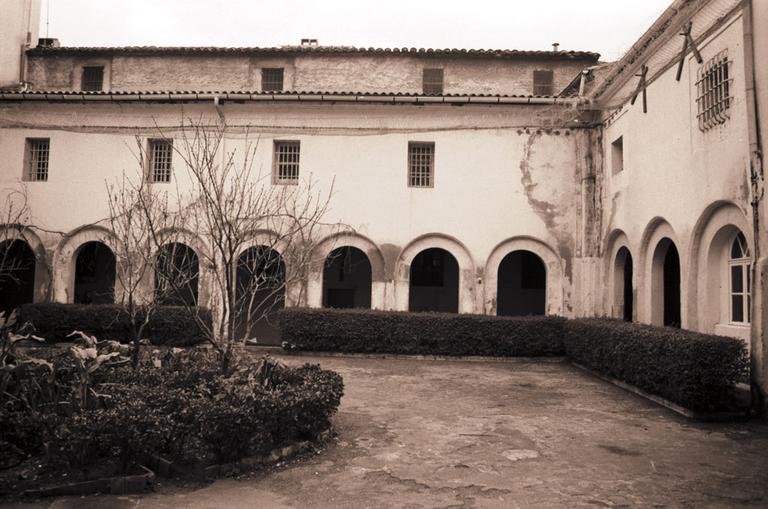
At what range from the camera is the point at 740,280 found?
9344 mm

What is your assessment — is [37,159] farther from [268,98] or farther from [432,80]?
[432,80]

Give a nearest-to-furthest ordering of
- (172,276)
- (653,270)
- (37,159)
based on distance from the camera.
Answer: (172,276)
(653,270)
(37,159)

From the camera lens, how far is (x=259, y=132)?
1578cm

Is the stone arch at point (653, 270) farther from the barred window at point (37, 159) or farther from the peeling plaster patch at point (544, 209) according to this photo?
the barred window at point (37, 159)

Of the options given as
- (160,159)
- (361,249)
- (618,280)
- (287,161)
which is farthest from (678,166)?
(160,159)

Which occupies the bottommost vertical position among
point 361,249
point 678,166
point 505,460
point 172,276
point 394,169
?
point 505,460

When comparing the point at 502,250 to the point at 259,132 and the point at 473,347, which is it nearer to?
the point at 473,347

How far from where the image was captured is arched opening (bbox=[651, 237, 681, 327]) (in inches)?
466

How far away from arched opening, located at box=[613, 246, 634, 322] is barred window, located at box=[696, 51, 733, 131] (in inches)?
189

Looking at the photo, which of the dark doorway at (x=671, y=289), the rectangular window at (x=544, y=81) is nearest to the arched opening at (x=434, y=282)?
the rectangular window at (x=544, y=81)

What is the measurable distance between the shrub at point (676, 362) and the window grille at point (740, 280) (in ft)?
3.62

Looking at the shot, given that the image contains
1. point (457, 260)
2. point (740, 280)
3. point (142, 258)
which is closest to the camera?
point (740, 280)

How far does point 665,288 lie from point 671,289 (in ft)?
0.54

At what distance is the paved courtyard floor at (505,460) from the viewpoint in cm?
496
